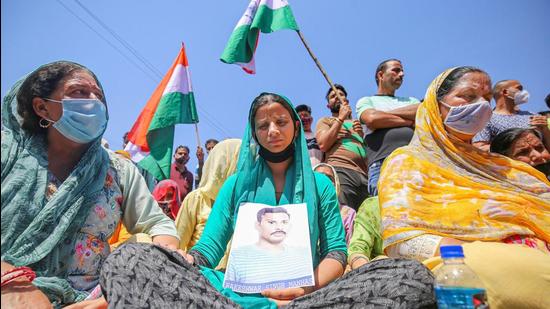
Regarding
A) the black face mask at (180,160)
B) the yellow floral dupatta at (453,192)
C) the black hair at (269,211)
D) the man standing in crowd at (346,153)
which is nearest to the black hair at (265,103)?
the black hair at (269,211)

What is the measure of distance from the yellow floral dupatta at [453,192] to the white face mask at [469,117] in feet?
0.27

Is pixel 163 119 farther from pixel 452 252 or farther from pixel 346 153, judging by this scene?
pixel 452 252

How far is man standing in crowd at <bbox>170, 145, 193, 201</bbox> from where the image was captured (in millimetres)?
6831

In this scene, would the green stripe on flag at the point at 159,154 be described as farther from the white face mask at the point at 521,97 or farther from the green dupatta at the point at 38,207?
→ the white face mask at the point at 521,97

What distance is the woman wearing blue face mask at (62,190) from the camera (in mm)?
1868

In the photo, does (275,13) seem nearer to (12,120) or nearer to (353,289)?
(12,120)

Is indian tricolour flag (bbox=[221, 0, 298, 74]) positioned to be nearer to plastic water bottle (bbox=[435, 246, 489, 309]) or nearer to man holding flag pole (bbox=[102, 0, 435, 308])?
man holding flag pole (bbox=[102, 0, 435, 308])

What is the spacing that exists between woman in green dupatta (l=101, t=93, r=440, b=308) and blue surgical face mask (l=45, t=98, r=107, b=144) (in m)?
0.76

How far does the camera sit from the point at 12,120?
2.07 meters

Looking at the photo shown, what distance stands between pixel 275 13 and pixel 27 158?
4169 mm

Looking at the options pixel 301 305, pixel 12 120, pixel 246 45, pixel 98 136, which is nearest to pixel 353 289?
pixel 301 305

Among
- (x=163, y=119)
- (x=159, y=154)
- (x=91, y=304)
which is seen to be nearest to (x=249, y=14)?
(x=163, y=119)

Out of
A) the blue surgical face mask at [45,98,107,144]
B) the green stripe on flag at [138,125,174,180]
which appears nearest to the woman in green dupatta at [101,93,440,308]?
the blue surgical face mask at [45,98,107,144]

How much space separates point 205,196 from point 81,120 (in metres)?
1.99
